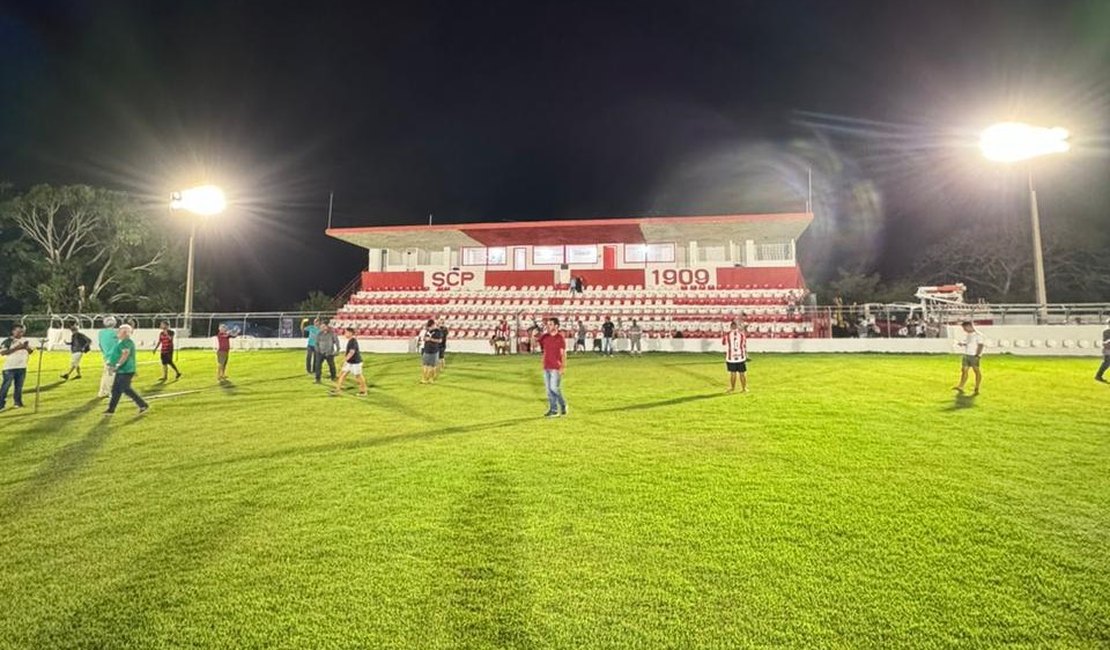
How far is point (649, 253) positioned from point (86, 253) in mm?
46042

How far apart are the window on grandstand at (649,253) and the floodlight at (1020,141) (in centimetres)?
1599

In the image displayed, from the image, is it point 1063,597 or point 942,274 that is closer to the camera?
point 1063,597

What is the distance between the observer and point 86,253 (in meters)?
43.7

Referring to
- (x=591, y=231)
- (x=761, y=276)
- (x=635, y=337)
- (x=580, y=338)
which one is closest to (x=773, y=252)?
(x=761, y=276)

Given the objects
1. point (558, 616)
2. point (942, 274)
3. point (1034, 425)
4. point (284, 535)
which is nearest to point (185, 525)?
point (284, 535)

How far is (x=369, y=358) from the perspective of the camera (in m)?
23.8

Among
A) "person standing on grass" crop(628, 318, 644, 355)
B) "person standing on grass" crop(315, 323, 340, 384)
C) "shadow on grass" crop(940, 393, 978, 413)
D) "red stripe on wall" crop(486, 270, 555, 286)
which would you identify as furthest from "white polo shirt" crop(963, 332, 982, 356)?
"red stripe on wall" crop(486, 270, 555, 286)

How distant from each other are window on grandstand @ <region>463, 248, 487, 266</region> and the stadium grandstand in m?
0.07

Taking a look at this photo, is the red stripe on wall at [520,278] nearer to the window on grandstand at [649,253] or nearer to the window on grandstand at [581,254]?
the window on grandstand at [581,254]

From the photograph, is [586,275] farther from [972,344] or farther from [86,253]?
[86,253]

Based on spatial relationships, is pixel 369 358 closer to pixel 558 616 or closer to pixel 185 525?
pixel 185 525

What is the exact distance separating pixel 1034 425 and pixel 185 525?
1155 cm

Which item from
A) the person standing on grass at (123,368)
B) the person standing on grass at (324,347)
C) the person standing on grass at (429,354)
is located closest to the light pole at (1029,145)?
the person standing on grass at (429,354)

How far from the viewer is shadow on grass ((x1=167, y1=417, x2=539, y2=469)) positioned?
6.87 m
